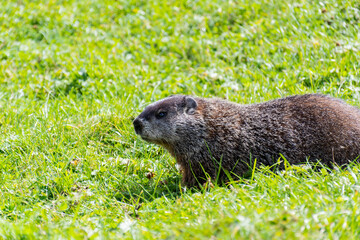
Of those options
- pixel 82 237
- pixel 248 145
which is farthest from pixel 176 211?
pixel 248 145

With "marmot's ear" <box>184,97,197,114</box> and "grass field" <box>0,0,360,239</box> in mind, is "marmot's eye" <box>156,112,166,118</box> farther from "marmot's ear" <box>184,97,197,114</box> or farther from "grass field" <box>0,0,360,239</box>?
"grass field" <box>0,0,360,239</box>

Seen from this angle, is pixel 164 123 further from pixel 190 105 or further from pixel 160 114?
pixel 190 105

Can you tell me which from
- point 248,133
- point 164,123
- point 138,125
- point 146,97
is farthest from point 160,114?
point 146,97

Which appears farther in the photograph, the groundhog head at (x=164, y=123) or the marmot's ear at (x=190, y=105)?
the marmot's ear at (x=190, y=105)

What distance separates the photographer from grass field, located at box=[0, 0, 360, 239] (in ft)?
11.2

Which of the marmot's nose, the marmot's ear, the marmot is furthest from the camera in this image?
the marmot's ear

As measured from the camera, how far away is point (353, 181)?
3748 mm

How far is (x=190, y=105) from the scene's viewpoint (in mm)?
5156

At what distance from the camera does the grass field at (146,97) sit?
340 cm

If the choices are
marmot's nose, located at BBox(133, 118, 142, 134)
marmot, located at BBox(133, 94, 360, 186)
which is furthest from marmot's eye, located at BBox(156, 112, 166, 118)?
marmot's nose, located at BBox(133, 118, 142, 134)

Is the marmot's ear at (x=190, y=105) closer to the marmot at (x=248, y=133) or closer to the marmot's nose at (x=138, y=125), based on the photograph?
the marmot at (x=248, y=133)

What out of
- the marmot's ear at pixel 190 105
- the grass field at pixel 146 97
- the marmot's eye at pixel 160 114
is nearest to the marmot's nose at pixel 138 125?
the marmot's eye at pixel 160 114

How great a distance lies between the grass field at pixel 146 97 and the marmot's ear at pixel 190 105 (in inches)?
27.8

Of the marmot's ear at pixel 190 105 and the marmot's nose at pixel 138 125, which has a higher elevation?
the marmot's ear at pixel 190 105
